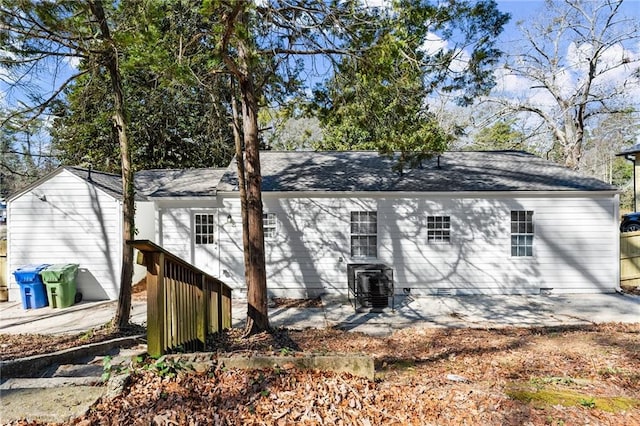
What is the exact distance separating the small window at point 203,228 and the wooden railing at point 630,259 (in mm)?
12499

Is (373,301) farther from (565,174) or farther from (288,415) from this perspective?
(565,174)

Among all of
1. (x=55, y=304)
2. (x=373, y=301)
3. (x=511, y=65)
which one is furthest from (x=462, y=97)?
(x=511, y=65)

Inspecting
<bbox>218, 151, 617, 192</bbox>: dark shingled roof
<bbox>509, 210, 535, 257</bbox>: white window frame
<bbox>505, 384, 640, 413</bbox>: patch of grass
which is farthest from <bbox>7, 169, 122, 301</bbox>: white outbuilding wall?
<bbox>509, 210, 535, 257</bbox>: white window frame

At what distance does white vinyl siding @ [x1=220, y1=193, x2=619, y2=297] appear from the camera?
995 centimetres

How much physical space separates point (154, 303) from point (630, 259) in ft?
43.8

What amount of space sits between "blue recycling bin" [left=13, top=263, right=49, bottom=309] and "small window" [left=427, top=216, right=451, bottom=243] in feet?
34.2

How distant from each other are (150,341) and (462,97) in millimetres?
6867

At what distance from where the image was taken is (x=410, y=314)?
810 cm

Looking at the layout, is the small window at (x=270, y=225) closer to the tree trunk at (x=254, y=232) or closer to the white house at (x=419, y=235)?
the white house at (x=419, y=235)

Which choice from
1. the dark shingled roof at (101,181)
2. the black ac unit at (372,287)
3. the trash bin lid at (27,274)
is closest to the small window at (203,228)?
the dark shingled roof at (101,181)

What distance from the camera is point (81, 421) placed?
2.35 meters

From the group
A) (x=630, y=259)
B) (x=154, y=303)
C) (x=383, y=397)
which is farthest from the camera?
(x=630, y=259)

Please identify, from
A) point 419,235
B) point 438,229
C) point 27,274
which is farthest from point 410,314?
Answer: point 27,274

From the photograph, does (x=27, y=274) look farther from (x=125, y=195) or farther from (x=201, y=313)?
(x=201, y=313)
